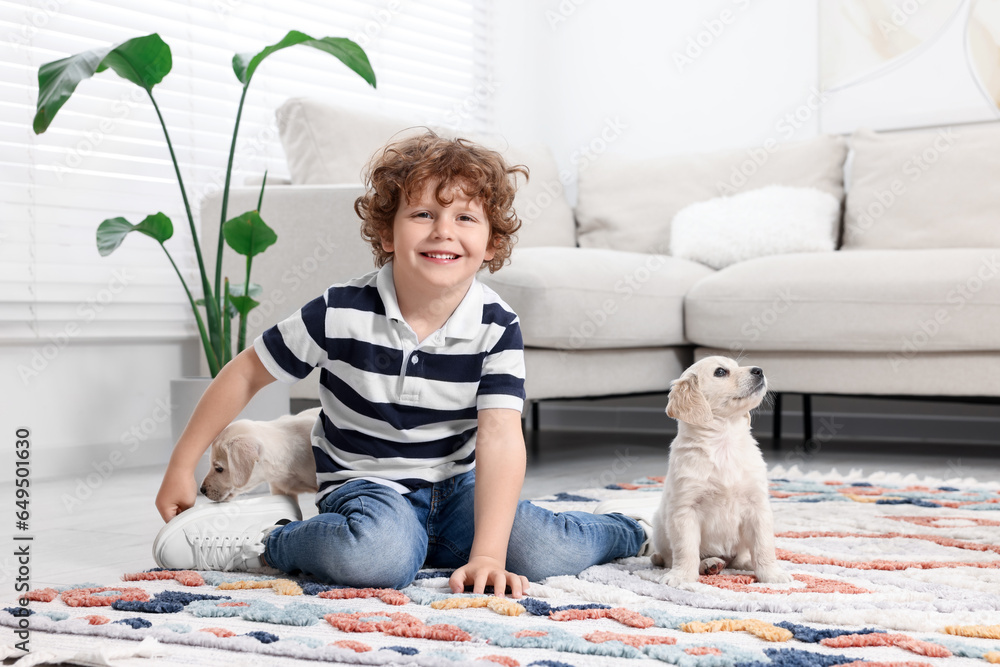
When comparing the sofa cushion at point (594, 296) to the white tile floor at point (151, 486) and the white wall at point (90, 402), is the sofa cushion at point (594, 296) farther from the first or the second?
the white wall at point (90, 402)

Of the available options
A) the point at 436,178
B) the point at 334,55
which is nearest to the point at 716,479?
the point at 436,178

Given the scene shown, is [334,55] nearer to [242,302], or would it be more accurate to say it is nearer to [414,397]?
[242,302]

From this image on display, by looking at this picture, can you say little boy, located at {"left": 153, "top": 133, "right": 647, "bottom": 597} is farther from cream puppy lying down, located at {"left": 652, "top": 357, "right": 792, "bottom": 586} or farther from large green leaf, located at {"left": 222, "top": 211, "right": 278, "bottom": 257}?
large green leaf, located at {"left": 222, "top": 211, "right": 278, "bottom": 257}

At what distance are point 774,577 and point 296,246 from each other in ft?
5.46

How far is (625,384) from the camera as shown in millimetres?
2627

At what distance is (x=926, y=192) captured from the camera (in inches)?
116

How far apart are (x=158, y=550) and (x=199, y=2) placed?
2.10 m

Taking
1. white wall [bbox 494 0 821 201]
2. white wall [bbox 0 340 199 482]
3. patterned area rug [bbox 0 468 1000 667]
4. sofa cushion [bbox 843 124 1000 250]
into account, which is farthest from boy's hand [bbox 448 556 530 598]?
white wall [bbox 494 0 821 201]

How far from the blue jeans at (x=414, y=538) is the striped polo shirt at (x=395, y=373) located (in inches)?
1.7

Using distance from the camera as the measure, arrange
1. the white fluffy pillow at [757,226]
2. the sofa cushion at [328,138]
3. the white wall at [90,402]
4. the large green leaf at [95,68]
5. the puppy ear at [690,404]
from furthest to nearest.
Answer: the white fluffy pillow at [757,226]
the sofa cushion at [328,138]
the white wall at [90,402]
the large green leaf at [95,68]
the puppy ear at [690,404]

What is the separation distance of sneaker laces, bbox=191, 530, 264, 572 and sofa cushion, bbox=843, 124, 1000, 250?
2.27m

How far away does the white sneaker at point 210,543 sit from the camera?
1326mm

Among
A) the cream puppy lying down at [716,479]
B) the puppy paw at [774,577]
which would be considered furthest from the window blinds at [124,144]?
the puppy paw at [774,577]

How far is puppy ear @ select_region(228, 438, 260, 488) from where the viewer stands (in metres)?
1.49
